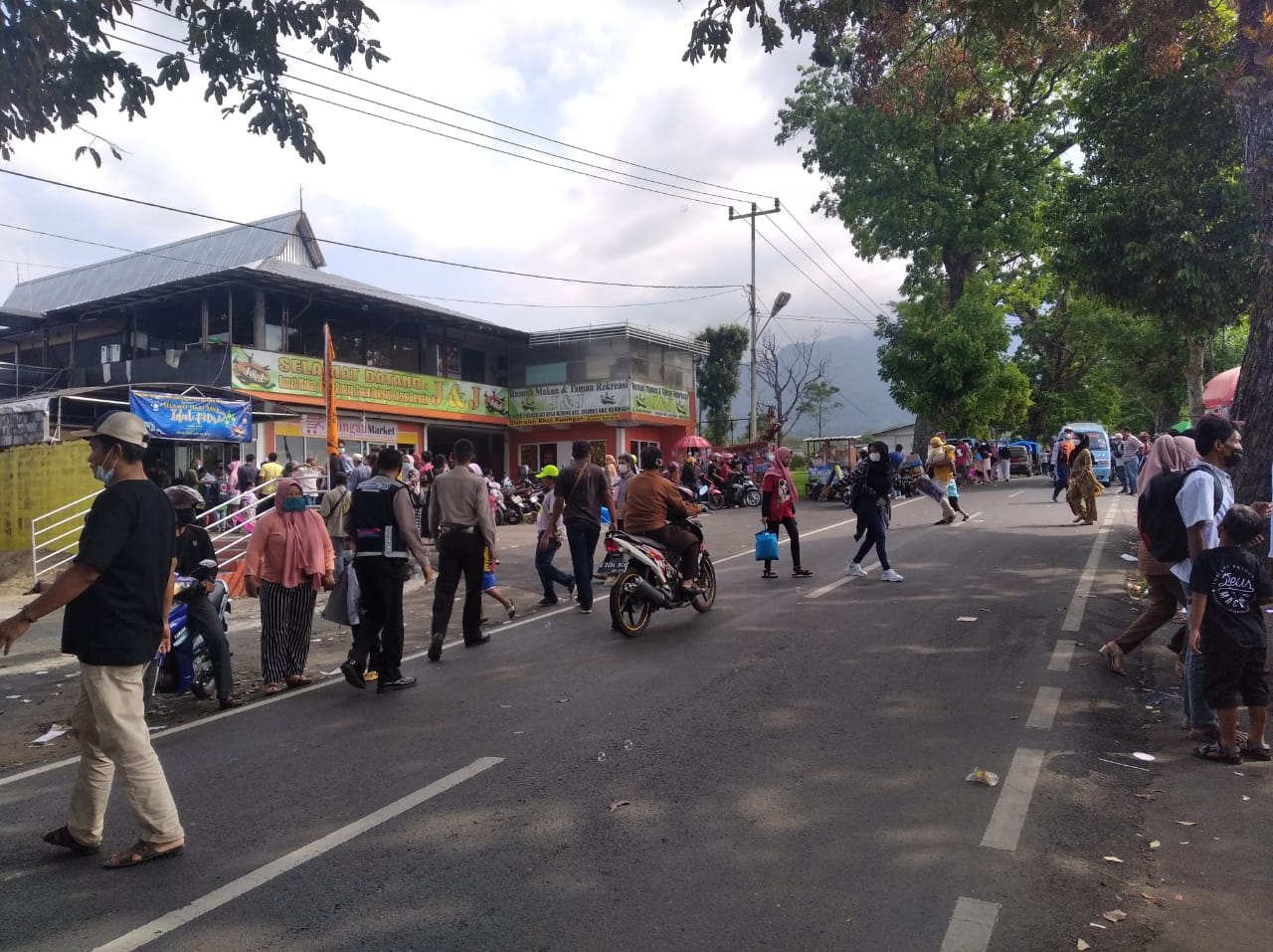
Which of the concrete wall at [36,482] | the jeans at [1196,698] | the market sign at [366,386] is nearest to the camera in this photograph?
the jeans at [1196,698]

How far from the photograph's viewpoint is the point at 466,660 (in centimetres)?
798

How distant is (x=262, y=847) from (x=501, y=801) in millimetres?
1089

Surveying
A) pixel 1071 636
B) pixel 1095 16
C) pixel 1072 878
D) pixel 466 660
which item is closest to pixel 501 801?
pixel 1072 878

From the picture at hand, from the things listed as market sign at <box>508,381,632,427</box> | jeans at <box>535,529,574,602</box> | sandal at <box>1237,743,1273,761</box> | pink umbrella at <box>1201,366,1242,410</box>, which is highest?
market sign at <box>508,381,632,427</box>

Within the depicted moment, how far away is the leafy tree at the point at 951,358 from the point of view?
31891 mm

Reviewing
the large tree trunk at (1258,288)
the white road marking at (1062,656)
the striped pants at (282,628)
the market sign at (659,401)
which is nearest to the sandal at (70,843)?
the striped pants at (282,628)

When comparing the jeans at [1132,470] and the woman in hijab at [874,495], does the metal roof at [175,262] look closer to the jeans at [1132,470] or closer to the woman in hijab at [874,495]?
the woman in hijab at [874,495]

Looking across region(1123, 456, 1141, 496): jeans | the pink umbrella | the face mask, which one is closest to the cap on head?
the face mask

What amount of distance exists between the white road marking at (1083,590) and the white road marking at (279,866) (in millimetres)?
5823

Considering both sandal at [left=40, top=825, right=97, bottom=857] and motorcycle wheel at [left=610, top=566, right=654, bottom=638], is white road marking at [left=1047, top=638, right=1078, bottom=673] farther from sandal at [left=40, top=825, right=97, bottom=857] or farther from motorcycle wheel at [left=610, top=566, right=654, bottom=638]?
sandal at [left=40, top=825, right=97, bottom=857]

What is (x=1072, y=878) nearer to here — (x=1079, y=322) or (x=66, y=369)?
(x=66, y=369)

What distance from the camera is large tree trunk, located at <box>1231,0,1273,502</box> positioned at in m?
9.23

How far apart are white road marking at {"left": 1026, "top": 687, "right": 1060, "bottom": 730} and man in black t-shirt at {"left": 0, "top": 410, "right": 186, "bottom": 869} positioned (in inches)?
186

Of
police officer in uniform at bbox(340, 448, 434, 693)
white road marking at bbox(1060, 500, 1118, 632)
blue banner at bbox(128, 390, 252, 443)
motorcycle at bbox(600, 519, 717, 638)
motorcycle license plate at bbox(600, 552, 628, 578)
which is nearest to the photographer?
police officer in uniform at bbox(340, 448, 434, 693)
